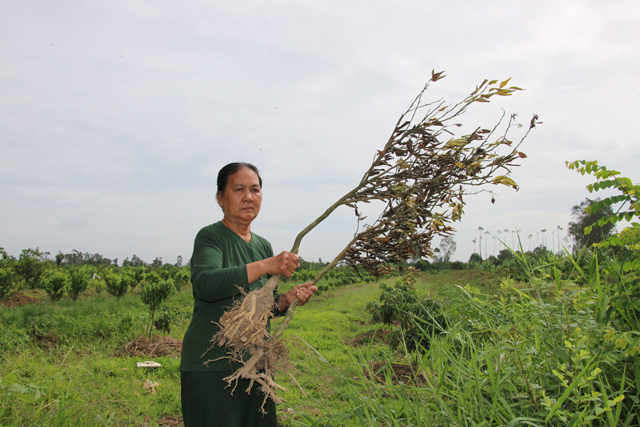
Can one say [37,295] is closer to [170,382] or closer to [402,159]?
[170,382]

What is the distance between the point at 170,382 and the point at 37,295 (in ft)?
52.0

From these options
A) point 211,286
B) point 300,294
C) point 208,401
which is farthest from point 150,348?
point 211,286

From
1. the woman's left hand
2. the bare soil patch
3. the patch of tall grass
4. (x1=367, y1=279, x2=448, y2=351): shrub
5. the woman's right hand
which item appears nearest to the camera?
the patch of tall grass

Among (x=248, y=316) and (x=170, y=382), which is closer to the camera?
(x=248, y=316)

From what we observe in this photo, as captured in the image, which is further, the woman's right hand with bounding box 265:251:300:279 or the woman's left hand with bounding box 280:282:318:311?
the woman's left hand with bounding box 280:282:318:311

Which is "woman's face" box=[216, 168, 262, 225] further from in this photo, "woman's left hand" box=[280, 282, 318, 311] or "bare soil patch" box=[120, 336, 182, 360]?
"bare soil patch" box=[120, 336, 182, 360]

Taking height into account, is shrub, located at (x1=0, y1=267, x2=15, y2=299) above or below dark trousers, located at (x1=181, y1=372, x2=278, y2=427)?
above

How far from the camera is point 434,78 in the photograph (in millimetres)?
2783

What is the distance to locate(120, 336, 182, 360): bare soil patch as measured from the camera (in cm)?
723

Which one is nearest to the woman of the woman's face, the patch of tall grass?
the woman's face

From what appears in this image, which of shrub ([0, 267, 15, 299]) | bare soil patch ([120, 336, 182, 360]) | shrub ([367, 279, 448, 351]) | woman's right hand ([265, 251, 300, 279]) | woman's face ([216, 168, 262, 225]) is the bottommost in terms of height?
bare soil patch ([120, 336, 182, 360])

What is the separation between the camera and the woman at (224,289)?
2.18 metres

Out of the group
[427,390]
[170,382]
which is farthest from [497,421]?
[170,382]

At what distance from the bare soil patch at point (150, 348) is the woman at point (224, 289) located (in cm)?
563
